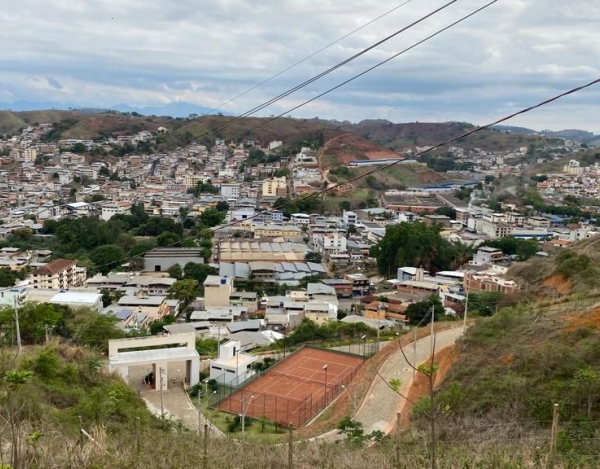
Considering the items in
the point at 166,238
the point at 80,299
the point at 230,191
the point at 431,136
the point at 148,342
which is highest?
the point at 431,136

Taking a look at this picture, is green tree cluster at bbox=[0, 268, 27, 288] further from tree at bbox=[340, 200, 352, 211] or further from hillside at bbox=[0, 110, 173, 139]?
hillside at bbox=[0, 110, 173, 139]

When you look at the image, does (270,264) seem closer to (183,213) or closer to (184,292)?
(184,292)

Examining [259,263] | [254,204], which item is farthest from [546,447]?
[254,204]

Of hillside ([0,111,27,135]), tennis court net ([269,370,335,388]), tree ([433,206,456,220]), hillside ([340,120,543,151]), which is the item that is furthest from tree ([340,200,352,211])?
hillside ([0,111,27,135])

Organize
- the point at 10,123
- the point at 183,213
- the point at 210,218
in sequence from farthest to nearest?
the point at 10,123 < the point at 183,213 < the point at 210,218

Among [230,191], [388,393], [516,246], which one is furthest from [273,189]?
[388,393]

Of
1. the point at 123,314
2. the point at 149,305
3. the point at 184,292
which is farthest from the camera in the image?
the point at 184,292

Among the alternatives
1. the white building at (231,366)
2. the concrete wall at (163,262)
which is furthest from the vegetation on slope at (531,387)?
the concrete wall at (163,262)

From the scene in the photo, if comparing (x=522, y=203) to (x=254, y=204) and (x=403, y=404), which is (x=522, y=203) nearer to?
(x=254, y=204)
